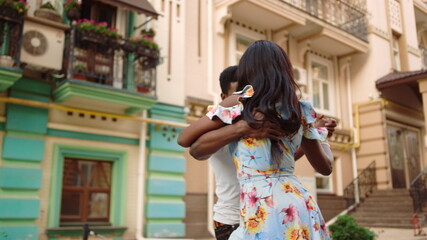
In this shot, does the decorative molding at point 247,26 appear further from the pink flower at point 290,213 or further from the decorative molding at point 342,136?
the pink flower at point 290,213

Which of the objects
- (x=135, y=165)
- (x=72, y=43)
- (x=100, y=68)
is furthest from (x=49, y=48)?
(x=135, y=165)

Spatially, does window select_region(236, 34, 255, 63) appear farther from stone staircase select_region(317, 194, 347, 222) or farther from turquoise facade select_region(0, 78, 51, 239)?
turquoise facade select_region(0, 78, 51, 239)

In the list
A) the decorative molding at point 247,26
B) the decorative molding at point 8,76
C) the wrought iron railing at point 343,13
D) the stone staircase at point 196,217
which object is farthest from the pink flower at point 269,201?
Result: the wrought iron railing at point 343,13

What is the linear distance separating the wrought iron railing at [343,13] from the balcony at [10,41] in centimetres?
889

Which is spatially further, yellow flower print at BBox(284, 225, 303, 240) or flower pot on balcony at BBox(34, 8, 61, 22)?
flower pot on balcony at BBox(34, 8, 61, 22)

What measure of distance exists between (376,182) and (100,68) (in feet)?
34.7

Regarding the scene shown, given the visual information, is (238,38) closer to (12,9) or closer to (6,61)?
(12,9)

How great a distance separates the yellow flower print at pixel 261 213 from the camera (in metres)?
1.92

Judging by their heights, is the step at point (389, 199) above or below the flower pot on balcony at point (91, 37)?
below

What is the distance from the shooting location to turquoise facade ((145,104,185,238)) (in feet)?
29.8

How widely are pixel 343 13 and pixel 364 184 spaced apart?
246 inches

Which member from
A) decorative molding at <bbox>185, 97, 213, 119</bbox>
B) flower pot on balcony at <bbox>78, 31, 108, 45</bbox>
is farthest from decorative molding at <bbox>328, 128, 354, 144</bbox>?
flower pot on balcony at <bbox>78, 31, 108, 45</bbox>

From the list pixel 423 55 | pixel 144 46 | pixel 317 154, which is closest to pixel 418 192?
pixel 423 55

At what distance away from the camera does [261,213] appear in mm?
1929
